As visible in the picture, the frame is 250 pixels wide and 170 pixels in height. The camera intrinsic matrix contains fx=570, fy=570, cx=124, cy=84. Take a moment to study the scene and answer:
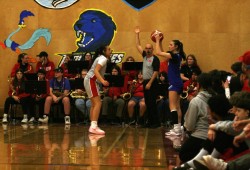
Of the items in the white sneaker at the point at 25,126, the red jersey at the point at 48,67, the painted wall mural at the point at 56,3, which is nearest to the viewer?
the white sneaker at the point at 25,126

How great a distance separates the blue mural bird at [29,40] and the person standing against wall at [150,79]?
12.2ft

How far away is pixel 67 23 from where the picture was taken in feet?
50.2

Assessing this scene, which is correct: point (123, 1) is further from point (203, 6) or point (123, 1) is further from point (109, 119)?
point (109, 119)

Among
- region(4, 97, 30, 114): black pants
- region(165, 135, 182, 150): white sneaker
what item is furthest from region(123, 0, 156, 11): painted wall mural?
region(165, 135, 182, 150): white sneaker

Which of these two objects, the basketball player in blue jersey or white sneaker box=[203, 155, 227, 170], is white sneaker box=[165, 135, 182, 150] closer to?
the basketball player in blue jersey

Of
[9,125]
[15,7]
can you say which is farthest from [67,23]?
[9,125]

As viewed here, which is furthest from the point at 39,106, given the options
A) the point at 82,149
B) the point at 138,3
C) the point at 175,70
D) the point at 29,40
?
the point at 82,149

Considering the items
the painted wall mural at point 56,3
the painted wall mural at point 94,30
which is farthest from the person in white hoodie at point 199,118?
the painted wall mural at point 56,3

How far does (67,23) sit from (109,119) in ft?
9.77

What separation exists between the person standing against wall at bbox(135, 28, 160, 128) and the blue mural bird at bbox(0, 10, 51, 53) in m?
3.71

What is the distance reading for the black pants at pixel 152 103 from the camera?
41.2 feet

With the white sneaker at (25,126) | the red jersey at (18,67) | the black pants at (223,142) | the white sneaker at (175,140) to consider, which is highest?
the red jersey at (18,67)

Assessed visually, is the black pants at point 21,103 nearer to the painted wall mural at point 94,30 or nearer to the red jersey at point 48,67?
the red jersey at point 48,67

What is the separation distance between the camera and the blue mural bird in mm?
15273
